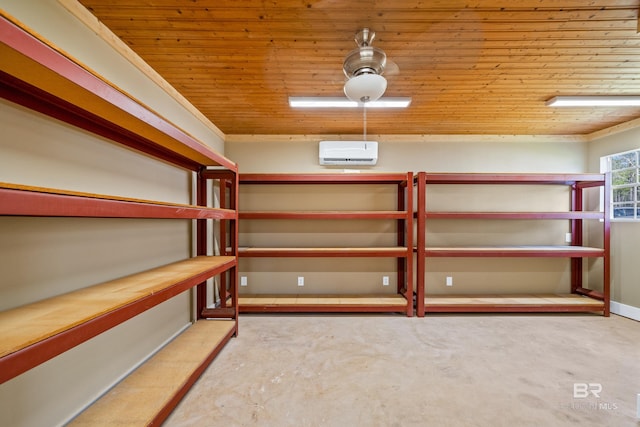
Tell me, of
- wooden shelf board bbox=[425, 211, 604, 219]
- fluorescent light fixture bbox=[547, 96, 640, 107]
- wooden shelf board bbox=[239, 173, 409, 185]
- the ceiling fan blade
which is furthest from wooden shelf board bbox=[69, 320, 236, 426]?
fluorescent light fixture bbox=[547, 96, 640, 107]

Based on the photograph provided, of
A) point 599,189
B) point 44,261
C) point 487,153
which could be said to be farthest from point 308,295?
point 599,189

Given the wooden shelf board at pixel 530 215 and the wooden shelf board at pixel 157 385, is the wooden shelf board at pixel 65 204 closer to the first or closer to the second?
the wooden shelf board at pixel 157 385

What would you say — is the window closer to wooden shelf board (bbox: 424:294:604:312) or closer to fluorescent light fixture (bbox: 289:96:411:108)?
wooden shelf board (bbox: 424:294:604:312)

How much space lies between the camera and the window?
3445 millimetres

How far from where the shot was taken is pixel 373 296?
3807 millimetres

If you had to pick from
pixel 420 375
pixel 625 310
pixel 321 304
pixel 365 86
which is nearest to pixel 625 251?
pixel 625 310

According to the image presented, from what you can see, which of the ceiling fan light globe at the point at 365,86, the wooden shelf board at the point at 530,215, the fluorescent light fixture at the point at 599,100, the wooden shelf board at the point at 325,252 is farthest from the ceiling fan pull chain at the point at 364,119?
the fluorescent light fixture at the point at 599,100

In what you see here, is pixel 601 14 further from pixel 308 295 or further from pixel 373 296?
pixel 308 295

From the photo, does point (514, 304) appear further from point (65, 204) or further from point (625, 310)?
point (65, 204)

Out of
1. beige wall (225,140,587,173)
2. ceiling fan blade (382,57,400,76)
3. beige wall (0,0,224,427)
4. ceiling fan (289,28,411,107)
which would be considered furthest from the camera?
beige wall (225,140,587,173)

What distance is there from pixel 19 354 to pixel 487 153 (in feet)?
16.1

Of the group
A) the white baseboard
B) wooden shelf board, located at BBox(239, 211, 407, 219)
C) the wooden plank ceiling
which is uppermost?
the wooden plank ceiling

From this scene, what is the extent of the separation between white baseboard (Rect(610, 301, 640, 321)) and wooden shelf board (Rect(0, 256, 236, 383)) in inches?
201

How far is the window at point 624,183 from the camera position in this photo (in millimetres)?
3445
